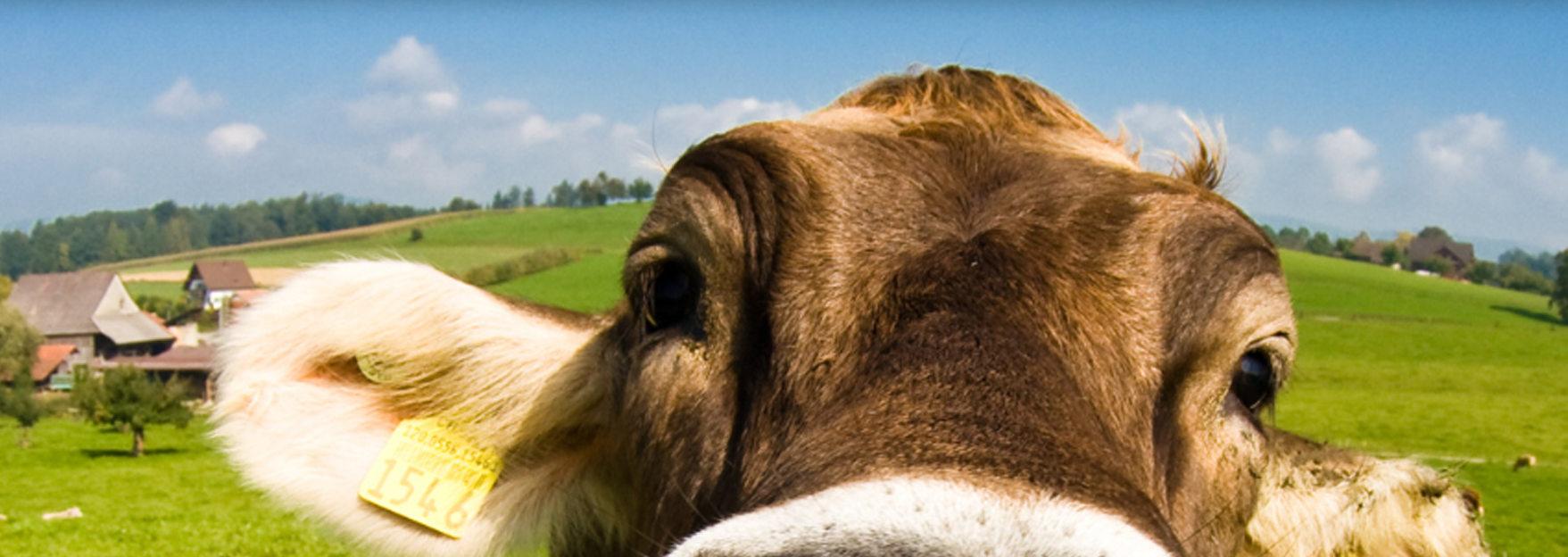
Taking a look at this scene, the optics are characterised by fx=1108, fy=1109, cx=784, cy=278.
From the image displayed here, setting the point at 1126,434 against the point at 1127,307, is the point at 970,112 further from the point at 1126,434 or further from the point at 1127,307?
the point at 1126,434

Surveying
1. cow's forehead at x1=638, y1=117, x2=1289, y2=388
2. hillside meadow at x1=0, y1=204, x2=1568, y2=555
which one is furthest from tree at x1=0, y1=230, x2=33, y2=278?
cow's forehead at x1=638, y1=117, x2=1289, y2=388

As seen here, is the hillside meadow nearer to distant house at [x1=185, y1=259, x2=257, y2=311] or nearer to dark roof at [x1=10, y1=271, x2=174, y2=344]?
distant house at [x1=185, y1=259, x2=257, y2=311]

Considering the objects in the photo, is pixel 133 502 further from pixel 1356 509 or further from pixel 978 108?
pixel 1356 509

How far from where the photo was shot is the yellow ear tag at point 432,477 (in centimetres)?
364

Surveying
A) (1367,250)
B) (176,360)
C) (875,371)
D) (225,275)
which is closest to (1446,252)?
(1367,250)

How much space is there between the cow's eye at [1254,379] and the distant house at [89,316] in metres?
126

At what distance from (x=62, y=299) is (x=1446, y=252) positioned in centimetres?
13721

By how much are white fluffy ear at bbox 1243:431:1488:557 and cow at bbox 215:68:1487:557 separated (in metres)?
0.01

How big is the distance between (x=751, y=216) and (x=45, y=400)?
96872mm

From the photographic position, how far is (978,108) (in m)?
3.66

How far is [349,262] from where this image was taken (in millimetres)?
3812

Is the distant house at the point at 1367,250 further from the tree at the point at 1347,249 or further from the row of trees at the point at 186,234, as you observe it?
the row of trees at the point at 186,234

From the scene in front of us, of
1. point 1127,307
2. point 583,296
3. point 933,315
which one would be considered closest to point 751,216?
point 933,315

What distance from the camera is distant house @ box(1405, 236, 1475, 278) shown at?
9769 centimetres
